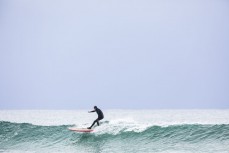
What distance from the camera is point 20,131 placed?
24.4 m

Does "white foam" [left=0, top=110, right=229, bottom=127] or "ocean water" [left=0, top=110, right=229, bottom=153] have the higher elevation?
"white foam" [left=0, top=110, right=229, bottom=127]

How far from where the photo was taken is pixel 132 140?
18.9 metres

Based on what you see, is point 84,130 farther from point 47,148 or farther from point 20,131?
point 20,131

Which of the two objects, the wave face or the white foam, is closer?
the wave face

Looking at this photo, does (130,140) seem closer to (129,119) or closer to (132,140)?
(132,140)

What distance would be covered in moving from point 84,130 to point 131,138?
259cm

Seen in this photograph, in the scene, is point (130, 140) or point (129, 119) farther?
point (129, 119)

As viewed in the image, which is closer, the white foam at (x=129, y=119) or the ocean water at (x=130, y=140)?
the ocean water at (x=130, y=140)

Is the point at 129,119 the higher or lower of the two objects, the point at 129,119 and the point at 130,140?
the higher

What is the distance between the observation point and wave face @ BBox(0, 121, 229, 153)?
16750 millimetres

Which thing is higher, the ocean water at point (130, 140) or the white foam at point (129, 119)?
the white foam at point (129, 119)

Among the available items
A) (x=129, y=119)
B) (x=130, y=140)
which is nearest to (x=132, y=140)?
(x=130, y=140)

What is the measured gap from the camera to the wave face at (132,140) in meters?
16.8

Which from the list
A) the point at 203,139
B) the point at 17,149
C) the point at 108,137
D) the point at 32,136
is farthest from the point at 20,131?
the point at 203,139
